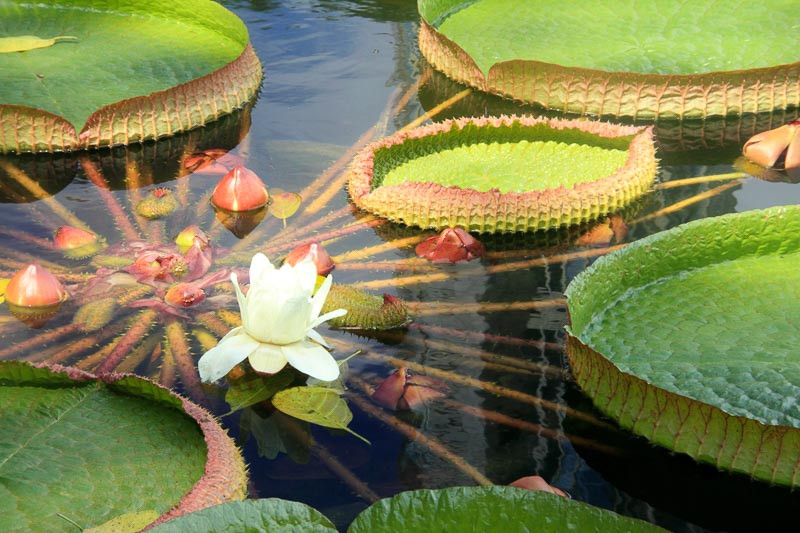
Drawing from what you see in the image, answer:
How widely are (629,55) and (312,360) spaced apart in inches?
81.0

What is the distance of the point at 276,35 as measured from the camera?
4.34 m

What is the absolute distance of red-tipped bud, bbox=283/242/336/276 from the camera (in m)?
2.52

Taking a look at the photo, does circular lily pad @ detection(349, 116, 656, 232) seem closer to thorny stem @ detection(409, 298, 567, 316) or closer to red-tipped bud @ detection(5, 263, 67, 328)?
thorny stem @ detection(409, 298, 567, 316)

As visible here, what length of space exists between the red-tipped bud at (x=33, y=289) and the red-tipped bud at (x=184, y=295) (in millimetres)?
268

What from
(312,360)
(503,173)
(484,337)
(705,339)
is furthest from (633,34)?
(312,360)

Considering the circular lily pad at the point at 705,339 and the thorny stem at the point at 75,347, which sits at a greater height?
the circular lily pad at the point at 705,339

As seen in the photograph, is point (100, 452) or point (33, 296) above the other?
point (100, 452)

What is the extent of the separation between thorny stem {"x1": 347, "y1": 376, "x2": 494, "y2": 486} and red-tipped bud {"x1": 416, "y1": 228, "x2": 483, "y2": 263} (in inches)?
24.5

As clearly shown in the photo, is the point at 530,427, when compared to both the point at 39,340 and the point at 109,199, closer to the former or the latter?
the point at 39,340

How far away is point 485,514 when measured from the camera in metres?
1.44

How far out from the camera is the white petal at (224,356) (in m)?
2.03

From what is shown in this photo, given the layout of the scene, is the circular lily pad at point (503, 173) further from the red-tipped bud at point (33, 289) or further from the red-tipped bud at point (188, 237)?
the red-tipped bud at point (33, 289)

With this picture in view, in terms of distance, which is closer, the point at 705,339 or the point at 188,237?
the point at 705,339

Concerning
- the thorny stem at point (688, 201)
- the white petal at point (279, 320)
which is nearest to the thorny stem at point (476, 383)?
the white petal at point (279, 320)
